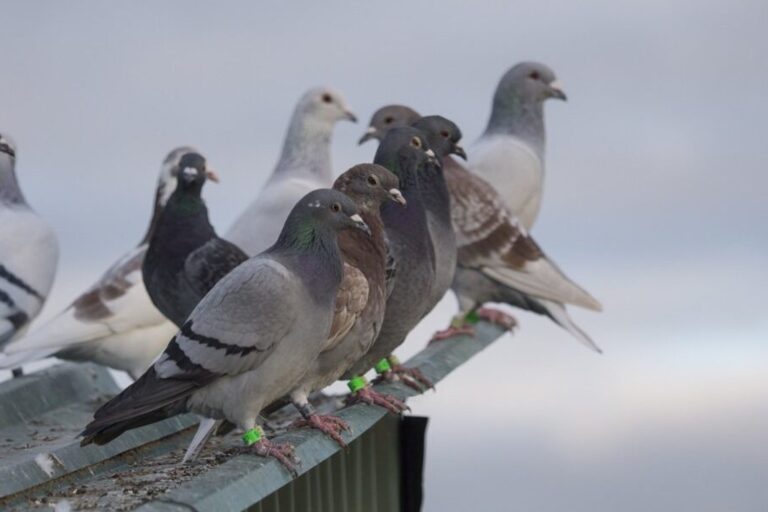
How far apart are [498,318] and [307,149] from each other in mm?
2355

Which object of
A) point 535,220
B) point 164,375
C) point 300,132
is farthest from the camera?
point 535,220

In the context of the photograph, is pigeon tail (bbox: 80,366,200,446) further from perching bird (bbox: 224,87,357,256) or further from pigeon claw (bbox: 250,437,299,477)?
perching bird (bbox: 224,87,357,256)

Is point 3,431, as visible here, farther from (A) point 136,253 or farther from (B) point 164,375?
(B) point 164,375

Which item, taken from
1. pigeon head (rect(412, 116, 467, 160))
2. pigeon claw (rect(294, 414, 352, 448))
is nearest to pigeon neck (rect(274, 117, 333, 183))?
pigeon head (rect(412, 116, 467, 160))

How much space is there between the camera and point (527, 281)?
1354cm

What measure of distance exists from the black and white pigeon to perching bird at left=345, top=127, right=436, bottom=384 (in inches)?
180

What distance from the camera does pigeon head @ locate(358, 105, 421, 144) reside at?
1312 centimetres

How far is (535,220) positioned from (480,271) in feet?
8.48

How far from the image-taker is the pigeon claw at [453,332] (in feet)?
43.8

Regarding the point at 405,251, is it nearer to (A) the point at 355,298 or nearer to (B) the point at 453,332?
(A) the point at 355,298

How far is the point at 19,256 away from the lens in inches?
536

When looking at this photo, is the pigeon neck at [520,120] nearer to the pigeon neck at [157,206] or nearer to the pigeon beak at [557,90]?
the pigeon beak at [557,90]

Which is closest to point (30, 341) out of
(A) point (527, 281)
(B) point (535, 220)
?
(A) point (527, 281)

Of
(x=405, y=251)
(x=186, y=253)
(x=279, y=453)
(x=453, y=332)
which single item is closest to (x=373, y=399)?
(x=405, y=251)
